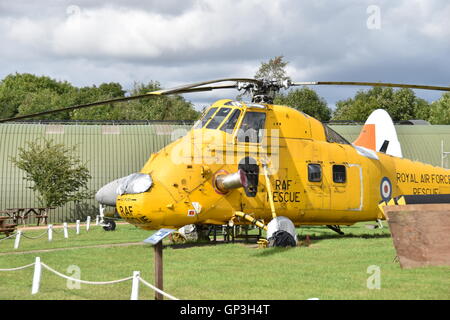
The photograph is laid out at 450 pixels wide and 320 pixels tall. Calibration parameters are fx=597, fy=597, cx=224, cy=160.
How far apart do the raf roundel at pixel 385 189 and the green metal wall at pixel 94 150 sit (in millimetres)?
26338

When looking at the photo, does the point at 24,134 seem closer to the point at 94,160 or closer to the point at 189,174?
the point at 94,160

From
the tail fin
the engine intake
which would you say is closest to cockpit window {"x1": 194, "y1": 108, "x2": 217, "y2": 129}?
the engine intake

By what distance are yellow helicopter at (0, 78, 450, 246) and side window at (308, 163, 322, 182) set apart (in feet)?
0.11

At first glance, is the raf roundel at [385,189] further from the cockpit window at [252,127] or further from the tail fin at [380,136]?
the cockpit window at [252,127]

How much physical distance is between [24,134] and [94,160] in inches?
226

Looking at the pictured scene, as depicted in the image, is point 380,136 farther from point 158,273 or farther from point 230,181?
point 158,273

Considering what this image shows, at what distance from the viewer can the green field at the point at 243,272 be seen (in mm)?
11609

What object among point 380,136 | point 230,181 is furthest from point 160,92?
point 380,136

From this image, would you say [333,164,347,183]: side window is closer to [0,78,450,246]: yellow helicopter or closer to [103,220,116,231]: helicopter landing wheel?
[0,78,450,246]: yellow helicopter

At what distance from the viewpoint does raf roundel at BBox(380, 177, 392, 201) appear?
22016 millimetres

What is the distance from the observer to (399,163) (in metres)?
23.2

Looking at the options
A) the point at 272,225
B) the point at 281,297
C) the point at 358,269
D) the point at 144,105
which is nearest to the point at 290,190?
the point at 272,225

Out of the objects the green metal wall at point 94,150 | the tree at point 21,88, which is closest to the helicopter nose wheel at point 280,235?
the green metal wall at point 94,150

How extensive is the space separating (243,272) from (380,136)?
50.8 feet
